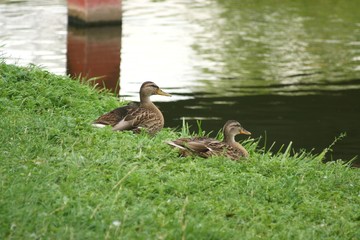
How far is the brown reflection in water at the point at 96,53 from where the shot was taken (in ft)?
65.2

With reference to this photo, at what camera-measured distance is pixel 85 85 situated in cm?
1158

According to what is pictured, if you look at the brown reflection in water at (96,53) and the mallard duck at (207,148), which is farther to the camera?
the brown reflection in water at (96,53)

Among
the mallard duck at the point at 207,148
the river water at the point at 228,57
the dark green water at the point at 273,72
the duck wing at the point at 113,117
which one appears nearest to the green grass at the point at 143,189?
the mallard duck at the point at 207,148

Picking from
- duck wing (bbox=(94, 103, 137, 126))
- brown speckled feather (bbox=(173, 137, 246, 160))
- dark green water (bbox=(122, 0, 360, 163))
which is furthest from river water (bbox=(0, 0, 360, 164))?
Result: duck wing (bbox=(94, 103, 137, 126))

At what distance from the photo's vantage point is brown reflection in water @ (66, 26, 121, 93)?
19859mm

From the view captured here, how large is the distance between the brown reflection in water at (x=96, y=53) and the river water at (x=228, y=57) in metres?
0.03

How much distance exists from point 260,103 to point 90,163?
9.82m

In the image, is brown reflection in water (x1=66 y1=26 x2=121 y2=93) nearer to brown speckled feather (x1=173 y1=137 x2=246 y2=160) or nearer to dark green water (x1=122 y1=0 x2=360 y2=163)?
dark green water (x1=122 y1=0 x2=360 y2=163)

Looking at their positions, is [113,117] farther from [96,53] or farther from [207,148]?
[96,53]

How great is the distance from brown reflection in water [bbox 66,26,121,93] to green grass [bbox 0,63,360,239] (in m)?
9.20

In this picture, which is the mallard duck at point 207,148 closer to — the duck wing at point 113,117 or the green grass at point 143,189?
the green grass at point 143,189

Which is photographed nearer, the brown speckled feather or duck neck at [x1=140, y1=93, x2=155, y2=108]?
the brown speckled feather

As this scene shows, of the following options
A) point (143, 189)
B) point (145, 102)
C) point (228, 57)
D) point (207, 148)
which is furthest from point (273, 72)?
point (143, 189)

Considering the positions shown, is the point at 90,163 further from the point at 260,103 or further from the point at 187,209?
the point at 260,103
